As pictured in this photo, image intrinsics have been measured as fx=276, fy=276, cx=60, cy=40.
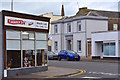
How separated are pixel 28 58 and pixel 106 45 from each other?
22406 mm

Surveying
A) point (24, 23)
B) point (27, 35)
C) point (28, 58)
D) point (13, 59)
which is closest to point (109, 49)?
point (28, 58)

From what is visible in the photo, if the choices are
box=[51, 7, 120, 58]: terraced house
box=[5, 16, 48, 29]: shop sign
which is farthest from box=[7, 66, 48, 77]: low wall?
box=[51, 7, 120, 58]: terraced house

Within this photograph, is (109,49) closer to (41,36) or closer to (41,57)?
(41,57)

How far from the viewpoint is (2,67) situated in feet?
56.6

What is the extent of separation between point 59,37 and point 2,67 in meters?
34.3

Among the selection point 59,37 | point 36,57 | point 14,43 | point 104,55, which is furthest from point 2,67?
point 59,37

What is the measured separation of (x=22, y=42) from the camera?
18703mm

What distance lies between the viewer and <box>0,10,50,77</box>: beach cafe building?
17478 millimetres

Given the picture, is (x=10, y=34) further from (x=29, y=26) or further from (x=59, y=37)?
(x=59, y=37)

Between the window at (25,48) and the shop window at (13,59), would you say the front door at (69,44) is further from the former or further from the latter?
the shop window at (13,59)

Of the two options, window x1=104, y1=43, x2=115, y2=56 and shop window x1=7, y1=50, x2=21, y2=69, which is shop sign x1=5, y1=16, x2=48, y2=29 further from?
window x1=104, y1=43, x2=115, y2=56

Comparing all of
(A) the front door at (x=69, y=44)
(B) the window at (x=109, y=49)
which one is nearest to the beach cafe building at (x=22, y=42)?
(B) the window at (x=109, y=49)

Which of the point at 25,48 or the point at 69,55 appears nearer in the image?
the point at 25,48

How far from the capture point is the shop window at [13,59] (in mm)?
17828
